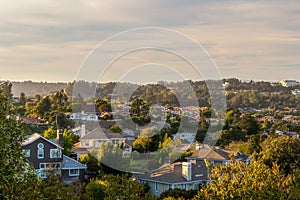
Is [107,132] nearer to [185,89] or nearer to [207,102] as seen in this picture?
[185,89]

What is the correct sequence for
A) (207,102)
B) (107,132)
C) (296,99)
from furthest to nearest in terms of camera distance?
1. (296,99)
2. (207,102)
3. (107,132)

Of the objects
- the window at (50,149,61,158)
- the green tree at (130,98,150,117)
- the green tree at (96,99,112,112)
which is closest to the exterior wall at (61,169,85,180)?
the window at (50,149,61,158)

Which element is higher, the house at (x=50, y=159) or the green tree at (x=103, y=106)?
the green tree at (x=103, y=106)

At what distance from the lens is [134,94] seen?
145ft

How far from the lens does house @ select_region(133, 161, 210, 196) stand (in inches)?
955

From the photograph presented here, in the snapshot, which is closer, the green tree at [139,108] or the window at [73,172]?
the window at [73,172]

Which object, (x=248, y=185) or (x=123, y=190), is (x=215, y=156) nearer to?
(x=123, y=190)

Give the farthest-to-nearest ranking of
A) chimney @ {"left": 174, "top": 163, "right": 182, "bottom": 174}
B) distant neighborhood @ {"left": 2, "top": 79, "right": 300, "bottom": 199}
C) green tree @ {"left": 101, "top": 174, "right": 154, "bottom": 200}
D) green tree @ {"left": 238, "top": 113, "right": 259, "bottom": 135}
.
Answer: green tree @ {"left": 238, "top": 113, "right": 259, "bottom": 135} < chimney @ {"left": 174, "top": 163, "right": 182, "bottom": 174} < distant neighborhood @ {"left": 2, "top": 79, "right": 300, "bottom": 199} < green tree @ {"left": 101, "top": 174, "right": 154, "bottom": 200}

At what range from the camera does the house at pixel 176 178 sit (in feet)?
79.6

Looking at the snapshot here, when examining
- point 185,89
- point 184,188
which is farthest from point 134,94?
point 184,188

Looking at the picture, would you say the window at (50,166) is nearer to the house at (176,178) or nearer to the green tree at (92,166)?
the green tree at (92,166)

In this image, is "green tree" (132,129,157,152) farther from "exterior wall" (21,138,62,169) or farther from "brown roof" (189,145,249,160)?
"exterior wall" (21,138,62,169)

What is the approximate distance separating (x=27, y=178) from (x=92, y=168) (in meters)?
20.0

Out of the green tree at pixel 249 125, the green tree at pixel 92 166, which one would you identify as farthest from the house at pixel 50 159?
the green tree at pixel 249 125
